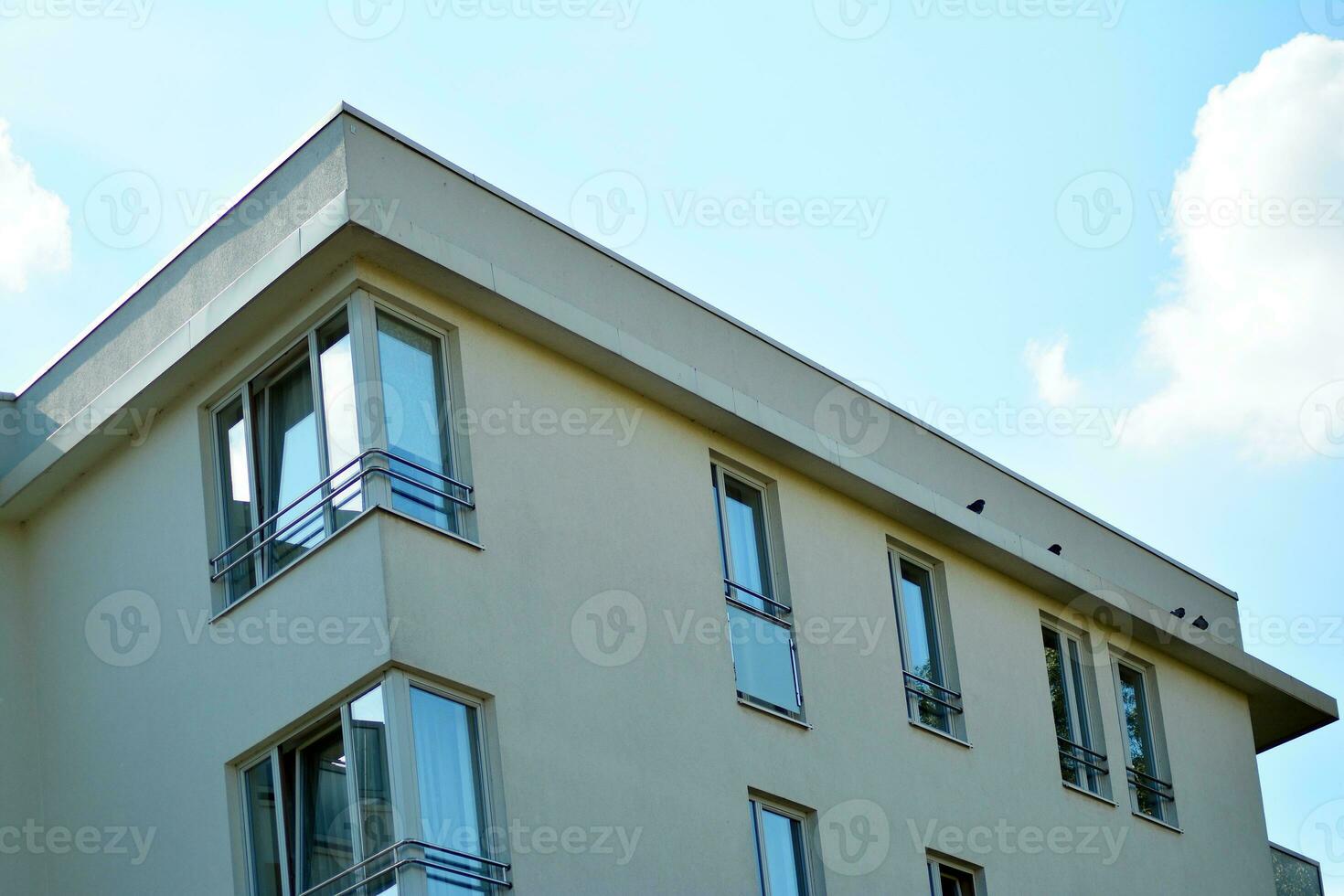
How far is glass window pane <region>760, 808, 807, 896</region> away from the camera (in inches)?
656

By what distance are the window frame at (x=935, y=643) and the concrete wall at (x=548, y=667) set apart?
130 millimetres

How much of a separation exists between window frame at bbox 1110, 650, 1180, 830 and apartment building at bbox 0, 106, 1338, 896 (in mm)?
1248

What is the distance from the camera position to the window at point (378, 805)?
1399 centimetres

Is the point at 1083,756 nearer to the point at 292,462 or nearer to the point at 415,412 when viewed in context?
the point at 415,412

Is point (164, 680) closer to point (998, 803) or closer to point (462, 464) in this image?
point (462, 464)

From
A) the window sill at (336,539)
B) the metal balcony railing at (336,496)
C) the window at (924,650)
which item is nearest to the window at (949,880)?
the window at (924,650)

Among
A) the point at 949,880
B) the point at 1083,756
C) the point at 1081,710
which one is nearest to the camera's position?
the point at 949,880

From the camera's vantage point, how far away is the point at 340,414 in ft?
50.5

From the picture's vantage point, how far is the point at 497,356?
643 inches

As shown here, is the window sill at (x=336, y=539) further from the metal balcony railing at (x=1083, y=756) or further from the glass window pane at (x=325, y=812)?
the metal balcony railing at (x=1083, y=756)

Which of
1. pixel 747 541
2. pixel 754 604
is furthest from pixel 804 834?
pixel 747 541

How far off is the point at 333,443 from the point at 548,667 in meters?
2.28

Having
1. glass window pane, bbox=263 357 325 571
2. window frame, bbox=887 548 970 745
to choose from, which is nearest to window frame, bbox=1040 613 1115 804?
window frame, bbox=887 548 970 745

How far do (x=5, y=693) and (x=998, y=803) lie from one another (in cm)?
881
